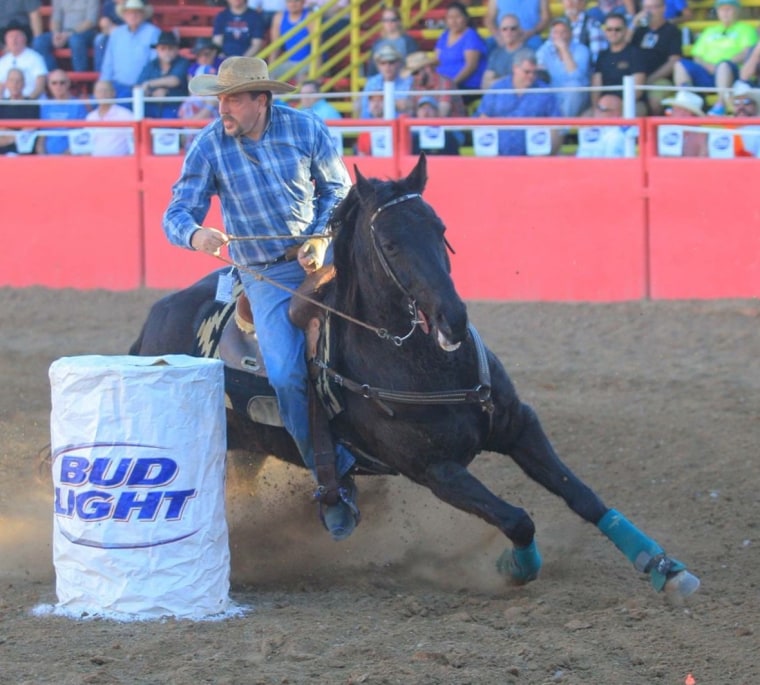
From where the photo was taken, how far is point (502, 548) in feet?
20.6

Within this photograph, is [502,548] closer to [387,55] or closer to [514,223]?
[514,223]

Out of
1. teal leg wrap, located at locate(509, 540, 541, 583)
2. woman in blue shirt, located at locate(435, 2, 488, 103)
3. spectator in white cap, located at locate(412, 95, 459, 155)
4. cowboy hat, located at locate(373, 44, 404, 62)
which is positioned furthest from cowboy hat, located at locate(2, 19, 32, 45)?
teal leg wrap, located at locate(509, 540, 541, 583)

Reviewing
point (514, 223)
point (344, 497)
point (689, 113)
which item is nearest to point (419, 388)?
point (344, 497)

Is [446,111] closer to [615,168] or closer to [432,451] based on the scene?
[615,168]

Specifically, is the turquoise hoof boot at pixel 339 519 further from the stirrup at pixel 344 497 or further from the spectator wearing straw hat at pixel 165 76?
the spectator wearing straw hat at pixel 165 76

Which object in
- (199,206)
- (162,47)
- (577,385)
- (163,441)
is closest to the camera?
(163,441)

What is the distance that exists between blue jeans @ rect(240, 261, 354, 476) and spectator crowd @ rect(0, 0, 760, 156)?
5.81m

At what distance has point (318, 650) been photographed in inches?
179

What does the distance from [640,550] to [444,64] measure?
8.94 m

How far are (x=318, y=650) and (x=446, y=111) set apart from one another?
27.8 feet

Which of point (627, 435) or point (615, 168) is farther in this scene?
point (615, 168)

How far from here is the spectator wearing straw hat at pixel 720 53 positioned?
1141 cm

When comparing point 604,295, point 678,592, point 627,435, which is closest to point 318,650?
point 678,592

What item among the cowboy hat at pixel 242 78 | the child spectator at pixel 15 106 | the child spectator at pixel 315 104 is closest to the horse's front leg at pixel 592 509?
the cowboy hat at pixel 242 78
